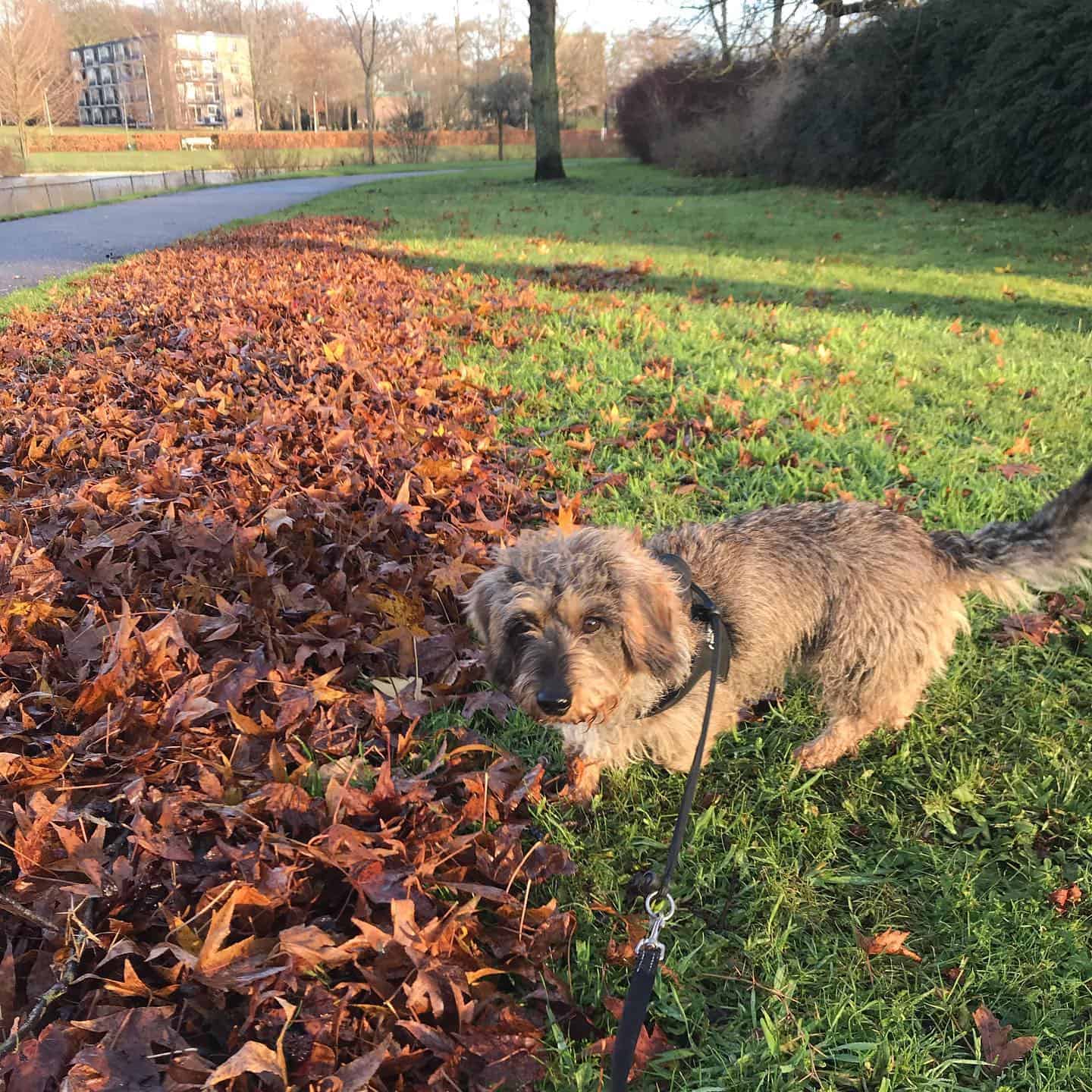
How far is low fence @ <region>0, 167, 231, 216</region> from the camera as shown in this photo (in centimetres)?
3020

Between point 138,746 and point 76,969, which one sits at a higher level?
point 138,746

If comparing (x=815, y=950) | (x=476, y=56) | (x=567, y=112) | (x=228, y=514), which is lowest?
(x=815, y=950)

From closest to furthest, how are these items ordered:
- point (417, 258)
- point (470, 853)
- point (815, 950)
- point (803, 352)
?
point (815, 950), point (470, 853), point (803, 352), point (417, 258)

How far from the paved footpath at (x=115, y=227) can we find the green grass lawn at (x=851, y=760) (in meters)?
11.7

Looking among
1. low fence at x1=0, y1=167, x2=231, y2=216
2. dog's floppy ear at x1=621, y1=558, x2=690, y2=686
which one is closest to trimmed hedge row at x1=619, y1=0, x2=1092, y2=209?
dog's floppy ear at x1=621, y1=558, x2=690, y2=686

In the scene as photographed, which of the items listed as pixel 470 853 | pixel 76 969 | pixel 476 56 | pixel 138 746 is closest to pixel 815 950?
pixel 470 853

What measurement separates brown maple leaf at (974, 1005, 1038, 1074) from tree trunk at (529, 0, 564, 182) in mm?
36003

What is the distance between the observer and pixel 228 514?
4.55m

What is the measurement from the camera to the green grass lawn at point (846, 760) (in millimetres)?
2340

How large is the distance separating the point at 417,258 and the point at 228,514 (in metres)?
11.2

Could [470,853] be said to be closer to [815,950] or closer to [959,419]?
[815,950]

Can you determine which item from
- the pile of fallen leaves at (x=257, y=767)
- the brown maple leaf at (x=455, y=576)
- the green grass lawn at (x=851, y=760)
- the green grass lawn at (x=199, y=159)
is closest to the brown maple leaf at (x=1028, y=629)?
the green grass lawn at (x=851, y=760)

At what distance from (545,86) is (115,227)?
729 inches

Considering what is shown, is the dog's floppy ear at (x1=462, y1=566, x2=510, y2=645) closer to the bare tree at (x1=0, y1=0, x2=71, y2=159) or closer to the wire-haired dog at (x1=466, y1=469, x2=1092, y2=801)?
the wire-haired dog at (x1=466, y1=469, x2=1092, y2=801)
